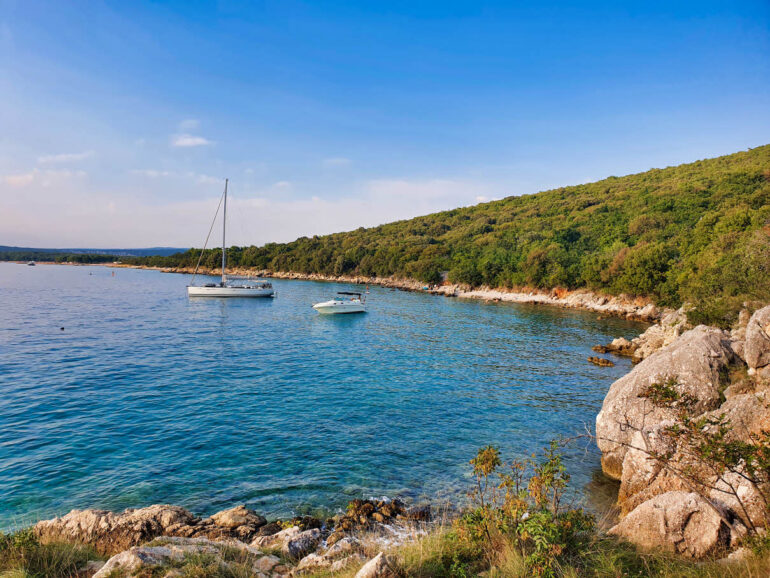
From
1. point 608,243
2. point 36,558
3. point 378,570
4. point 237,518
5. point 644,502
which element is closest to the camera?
point 378,570

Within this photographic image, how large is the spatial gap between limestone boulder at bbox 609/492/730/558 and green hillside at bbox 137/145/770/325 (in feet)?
60.2

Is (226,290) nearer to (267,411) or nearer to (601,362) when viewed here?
(267,411)

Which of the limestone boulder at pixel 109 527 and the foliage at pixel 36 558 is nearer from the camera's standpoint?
the foliage at pixel 36 558

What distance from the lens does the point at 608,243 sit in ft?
248

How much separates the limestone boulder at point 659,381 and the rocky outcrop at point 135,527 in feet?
36.8

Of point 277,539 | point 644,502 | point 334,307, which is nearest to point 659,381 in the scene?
point 644,502

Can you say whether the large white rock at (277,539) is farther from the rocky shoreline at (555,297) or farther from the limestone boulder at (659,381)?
the rocky shoreline at (555,297)

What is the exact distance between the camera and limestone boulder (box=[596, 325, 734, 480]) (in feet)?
40.1

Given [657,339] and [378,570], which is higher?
[378,570]

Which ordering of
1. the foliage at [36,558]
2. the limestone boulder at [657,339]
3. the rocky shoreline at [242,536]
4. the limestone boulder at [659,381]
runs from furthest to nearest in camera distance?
1. the limestone boulder at [657,339]
2. the limestone boulder at [659,381]
3. the rocky shoreline at [242,536]
4. the foliage at [36,558]

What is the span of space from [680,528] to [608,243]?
79.9 m

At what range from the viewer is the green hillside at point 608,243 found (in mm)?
31794

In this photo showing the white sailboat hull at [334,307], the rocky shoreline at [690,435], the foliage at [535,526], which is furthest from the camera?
the white sailboat hull at [334,307]

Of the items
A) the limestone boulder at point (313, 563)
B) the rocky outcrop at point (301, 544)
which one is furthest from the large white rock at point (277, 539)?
the limestone boulder at point (313, 563)
